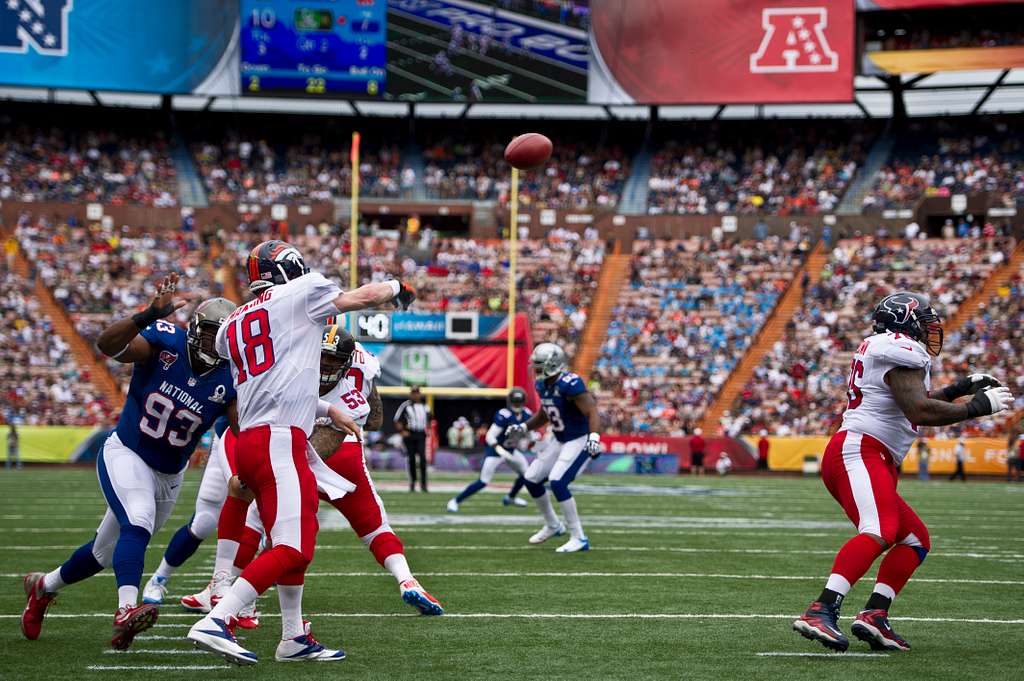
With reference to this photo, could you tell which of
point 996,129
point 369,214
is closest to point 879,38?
point 996,129

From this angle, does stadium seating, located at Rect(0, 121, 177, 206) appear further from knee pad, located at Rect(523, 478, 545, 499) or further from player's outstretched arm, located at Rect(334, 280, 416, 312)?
player's outstretched arm, located at Rect(334, 280, 416, 312)

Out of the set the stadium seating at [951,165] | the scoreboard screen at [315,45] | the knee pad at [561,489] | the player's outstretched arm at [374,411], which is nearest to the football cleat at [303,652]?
the player's outstretched arm at [374,411]

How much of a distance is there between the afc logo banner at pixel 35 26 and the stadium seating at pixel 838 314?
72.1 feet

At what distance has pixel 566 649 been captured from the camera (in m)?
6.28

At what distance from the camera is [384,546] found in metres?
7.13

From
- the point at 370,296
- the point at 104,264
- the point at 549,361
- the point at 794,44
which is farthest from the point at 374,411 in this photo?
the point at 794,44

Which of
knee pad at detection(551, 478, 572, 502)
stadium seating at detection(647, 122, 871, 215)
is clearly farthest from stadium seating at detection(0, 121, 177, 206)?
knee pad at detection(551, 478, 572, 502)

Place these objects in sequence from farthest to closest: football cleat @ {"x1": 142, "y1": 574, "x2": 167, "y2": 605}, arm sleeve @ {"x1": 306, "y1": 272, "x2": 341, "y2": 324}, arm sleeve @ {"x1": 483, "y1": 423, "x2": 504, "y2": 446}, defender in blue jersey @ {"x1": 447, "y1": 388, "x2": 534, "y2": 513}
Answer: arm sleeve @ {"x1": 483, "y1": 423, "x2": 504, "y2": 446} → defender in blue jersey @ {"x1": 447, "y1": 388, "x2": 534, "y2": 513} → football cleat @ {"x1": 142, "y1": 574, "x2": 167, "y2": 605} → arm sleeve @ {"x1": 306, "y1": 272, "x2": 341, "y2": 324}

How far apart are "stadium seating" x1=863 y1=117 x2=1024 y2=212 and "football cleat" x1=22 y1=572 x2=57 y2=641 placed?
3331 centimetres

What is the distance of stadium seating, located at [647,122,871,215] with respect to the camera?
38188 mm

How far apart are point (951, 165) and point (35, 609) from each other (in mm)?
35623

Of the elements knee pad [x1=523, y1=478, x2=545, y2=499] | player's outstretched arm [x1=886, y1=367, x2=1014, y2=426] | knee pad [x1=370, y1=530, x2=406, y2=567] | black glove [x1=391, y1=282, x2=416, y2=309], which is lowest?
knee pad [x1=523, y1=478, x2=545, y2=499]

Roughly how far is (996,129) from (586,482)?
2167 cm

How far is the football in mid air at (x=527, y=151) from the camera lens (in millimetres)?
9070
